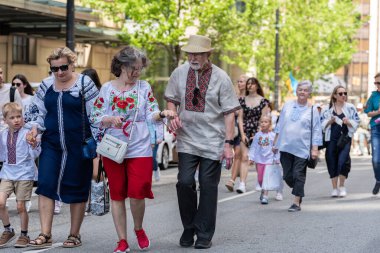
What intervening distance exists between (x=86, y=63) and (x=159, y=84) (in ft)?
20.7

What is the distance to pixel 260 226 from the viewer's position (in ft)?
36.9

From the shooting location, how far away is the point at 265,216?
490 inches

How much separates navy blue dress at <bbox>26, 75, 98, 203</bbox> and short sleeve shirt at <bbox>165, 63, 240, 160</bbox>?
2.99ft

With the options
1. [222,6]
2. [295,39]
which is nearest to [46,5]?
[222,6]

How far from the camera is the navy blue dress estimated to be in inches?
352

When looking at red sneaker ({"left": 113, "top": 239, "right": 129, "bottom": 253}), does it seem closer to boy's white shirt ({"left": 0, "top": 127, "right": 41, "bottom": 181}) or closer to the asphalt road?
the asphalt road

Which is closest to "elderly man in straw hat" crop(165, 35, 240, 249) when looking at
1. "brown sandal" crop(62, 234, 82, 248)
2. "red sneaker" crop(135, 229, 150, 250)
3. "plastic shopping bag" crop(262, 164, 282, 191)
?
"red sneaker" crop(135, 229, 150, 250)

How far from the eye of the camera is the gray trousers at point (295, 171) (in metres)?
13.2

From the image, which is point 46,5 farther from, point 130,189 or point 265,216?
point 130,189

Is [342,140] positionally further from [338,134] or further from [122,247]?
[122,247]

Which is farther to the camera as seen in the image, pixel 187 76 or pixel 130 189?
pixel 187 76

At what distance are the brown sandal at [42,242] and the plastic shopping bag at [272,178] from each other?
5.85m

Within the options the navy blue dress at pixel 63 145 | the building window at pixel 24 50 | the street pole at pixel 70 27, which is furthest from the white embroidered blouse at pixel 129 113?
the building window at pixel 24 50

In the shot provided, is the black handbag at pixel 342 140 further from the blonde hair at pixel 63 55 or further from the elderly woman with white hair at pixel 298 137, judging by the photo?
the blonde hair at pixel 63 55
